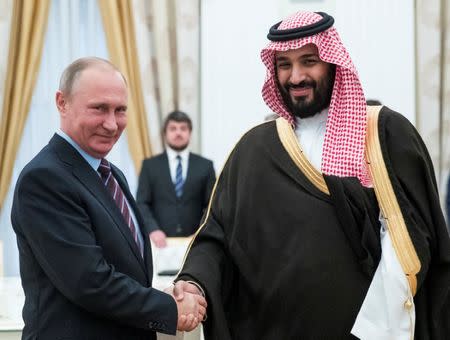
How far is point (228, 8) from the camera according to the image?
6824 millimetres

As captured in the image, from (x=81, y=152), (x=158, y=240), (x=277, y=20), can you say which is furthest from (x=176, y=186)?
(x=81, y=152)

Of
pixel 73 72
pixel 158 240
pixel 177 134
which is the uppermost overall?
pixel 73 72

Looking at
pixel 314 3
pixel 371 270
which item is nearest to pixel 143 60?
pixel 314 3

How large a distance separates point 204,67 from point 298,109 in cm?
412

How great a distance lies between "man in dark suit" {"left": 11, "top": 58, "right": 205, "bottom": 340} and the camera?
7.46 ft

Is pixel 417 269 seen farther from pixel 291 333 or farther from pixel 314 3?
pixel 314 3

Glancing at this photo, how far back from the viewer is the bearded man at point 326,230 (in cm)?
261

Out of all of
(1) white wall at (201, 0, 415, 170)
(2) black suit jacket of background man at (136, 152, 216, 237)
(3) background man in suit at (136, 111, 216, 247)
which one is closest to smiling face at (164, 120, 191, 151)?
(3) background man in suit at (136, 111, 216, 247)

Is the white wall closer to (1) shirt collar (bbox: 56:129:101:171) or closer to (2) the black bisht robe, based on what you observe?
(2) the black bisht robe

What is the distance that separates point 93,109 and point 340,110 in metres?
0.90

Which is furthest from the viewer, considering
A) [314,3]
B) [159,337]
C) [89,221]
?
[314,3]

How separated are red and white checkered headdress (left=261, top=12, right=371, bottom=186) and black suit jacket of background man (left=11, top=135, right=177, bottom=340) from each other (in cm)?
78

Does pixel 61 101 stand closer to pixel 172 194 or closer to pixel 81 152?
pixel 81 152

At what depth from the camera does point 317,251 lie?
265 centimetres
